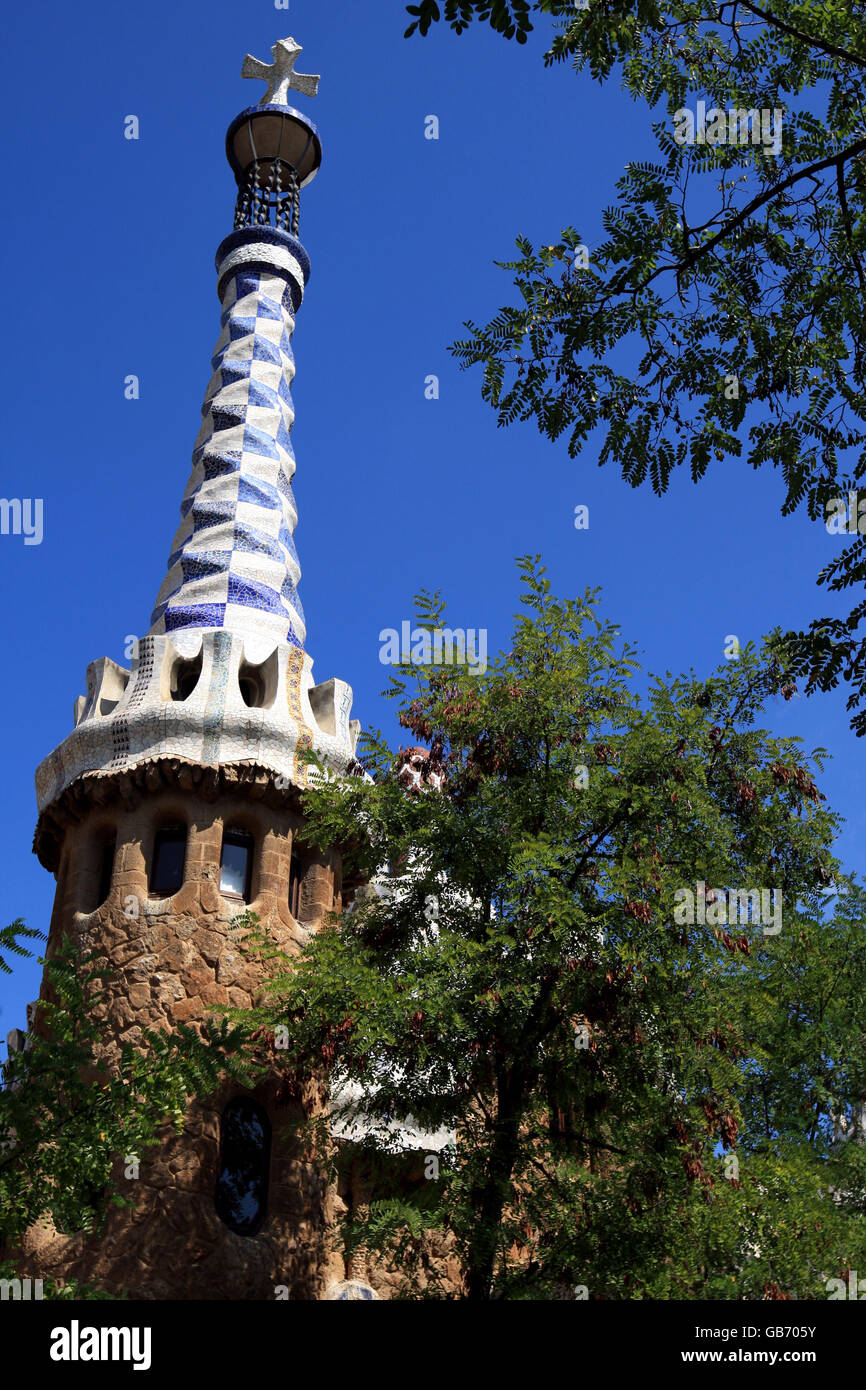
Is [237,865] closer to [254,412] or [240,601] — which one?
[240,601]

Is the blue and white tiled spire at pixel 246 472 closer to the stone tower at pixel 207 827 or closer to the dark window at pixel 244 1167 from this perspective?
the stone tower at pixel 207 827

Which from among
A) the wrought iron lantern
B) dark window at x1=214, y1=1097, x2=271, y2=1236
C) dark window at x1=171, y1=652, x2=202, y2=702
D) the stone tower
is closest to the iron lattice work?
the wrought iron lantern

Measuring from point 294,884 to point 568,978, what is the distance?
3.58 meters

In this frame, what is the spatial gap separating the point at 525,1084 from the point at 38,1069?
4060 mm

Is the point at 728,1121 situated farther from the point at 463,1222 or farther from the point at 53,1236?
the point at 53,1236

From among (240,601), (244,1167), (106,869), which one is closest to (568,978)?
(244,1167)

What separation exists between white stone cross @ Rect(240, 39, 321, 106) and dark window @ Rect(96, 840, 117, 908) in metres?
11.1

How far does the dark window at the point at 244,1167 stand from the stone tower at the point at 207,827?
2 cm

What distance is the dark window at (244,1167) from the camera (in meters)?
11.0

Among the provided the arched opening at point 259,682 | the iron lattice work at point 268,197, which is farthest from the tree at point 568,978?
the iron lattice work at point 268,197

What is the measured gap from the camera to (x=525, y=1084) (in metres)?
10.3

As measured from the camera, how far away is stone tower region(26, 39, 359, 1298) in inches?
418

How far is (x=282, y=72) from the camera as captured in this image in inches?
747

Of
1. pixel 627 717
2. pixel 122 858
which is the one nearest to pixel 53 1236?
pixel 122 858
